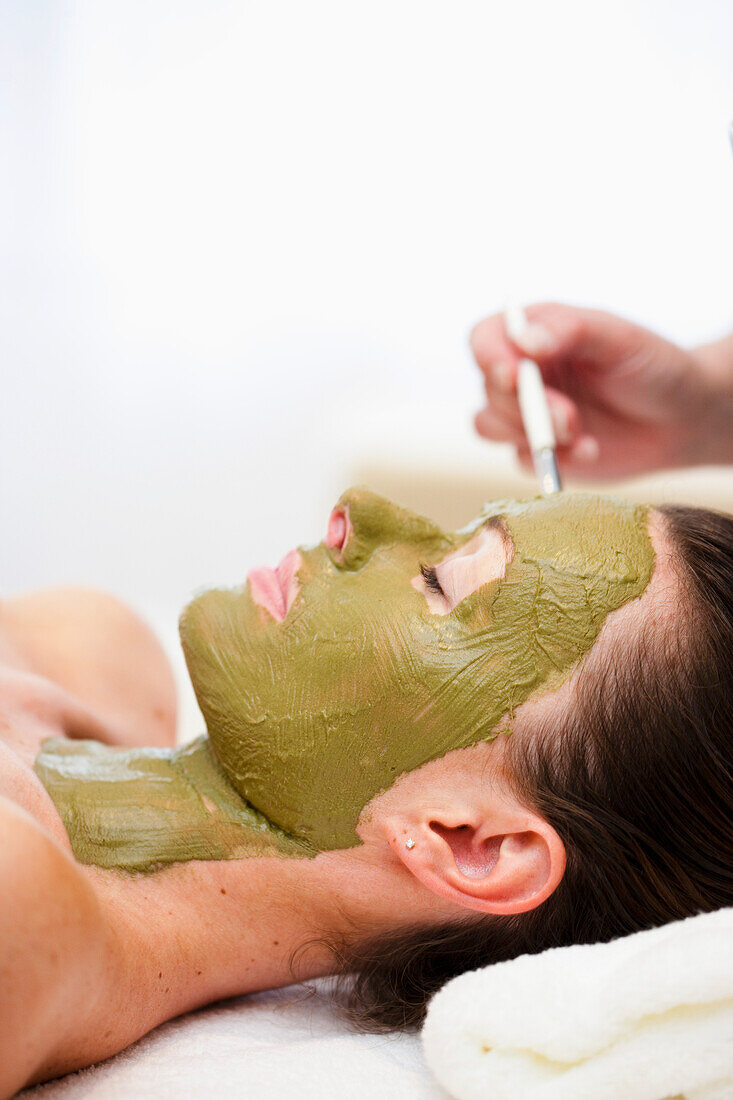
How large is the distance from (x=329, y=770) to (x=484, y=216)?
4.89ft

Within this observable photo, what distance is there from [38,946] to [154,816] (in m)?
0.24

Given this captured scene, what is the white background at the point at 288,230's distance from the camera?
1956 millimetres

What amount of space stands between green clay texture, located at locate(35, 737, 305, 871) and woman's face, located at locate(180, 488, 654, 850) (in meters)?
0.03

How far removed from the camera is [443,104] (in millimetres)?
2021

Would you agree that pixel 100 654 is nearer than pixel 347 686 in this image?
No

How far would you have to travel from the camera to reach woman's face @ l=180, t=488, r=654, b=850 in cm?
94

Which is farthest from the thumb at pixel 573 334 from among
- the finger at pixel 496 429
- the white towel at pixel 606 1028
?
the white towel at pixel 606 1028

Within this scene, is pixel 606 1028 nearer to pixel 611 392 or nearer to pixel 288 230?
pixel 611 392

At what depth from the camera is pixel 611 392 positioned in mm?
1518

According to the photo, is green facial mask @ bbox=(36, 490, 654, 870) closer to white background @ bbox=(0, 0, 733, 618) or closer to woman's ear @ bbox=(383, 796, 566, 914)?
woman's ear @ bbox=(383, 796, 566, 914)

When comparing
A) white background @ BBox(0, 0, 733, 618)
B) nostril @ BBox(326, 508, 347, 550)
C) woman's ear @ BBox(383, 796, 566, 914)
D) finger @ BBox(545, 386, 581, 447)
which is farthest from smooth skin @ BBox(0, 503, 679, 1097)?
white background @ BBox(0, 0, 733, 618)

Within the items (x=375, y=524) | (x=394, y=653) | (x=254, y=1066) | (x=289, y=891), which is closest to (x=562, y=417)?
(x=375, y=524)

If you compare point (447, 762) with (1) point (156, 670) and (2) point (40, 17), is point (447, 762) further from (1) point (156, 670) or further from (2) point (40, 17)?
(2) point (40, 17)

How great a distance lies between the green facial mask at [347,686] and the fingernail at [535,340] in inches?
17.0
